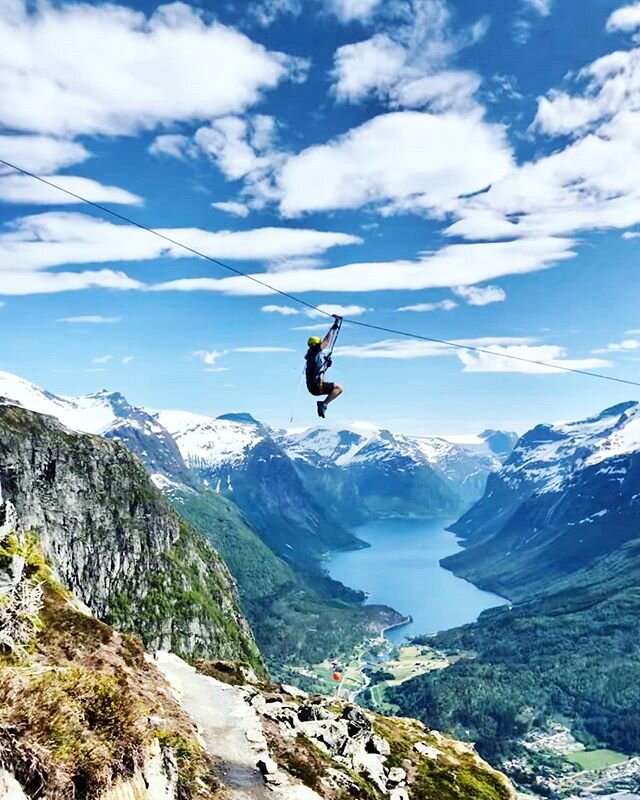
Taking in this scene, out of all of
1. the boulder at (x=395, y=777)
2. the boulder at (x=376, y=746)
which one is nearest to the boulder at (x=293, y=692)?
the boulder at (x=376, y=746)

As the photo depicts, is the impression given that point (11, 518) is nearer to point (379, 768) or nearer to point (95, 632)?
point (95, 632)

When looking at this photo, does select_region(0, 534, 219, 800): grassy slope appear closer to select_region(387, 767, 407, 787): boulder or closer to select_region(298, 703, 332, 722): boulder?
select_region(298, 703, 332, 722): boulder

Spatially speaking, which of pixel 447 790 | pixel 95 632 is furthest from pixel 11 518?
pixel 447 790

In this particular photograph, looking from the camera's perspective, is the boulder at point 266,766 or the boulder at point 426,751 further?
the boulder at point 426,751

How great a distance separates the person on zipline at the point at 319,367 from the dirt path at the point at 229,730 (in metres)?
20.4

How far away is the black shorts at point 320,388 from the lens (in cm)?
3192

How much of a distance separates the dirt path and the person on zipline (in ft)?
66.8

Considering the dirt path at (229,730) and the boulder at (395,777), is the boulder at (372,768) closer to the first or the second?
the boulder at (395,777)

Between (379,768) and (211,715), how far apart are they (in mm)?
15870

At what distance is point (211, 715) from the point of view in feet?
147

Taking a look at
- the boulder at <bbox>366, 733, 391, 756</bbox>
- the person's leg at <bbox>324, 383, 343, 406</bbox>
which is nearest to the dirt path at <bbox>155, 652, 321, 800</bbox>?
the boulder at <bbox>366, 733, 391, 756</bbox>

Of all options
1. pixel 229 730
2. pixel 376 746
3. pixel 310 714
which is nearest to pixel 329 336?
pixel 229 730

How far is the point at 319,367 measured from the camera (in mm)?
31656

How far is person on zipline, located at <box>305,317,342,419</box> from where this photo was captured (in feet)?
101
